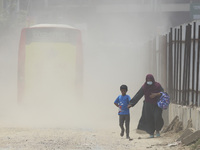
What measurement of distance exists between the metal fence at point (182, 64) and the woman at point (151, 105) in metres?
0.69

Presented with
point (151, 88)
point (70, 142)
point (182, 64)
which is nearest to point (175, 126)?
point (151, 88)

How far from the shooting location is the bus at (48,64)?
1825cm

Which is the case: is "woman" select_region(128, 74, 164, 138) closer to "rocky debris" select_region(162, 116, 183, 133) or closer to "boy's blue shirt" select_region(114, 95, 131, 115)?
"boy's blue shirt" select_region(114, 95, 131, 115)

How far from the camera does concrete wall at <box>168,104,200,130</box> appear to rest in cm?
1039

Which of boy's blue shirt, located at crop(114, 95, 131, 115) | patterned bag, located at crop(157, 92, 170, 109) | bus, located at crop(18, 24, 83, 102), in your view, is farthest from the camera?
bus, located at crop(18, 24, 83, 102)

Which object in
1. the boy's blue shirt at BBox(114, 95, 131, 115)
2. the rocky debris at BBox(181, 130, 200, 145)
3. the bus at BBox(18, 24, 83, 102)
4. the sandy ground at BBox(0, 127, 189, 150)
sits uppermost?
the bus at BBox(18, 24, 83, 102)

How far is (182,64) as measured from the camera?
1320 centimetres

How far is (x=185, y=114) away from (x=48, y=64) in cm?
765

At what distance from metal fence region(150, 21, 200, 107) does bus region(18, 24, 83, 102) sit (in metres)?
3.57

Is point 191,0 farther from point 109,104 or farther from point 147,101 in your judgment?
point 147,101

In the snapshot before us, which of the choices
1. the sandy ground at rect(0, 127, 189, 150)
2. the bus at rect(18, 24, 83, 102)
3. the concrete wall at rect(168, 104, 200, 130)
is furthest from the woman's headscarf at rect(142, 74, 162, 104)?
the bus at rect(18, 24, 83, 102)

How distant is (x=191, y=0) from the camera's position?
61969 mm

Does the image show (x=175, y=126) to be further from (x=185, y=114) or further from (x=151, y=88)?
(x=151, y=88)

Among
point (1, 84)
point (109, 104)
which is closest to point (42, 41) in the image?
point (109, 104)
